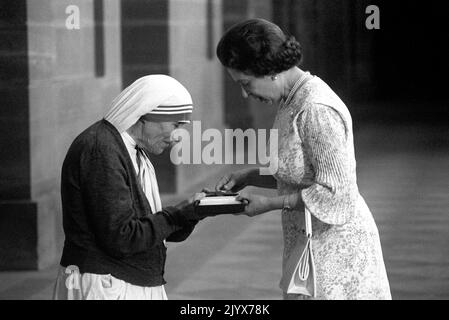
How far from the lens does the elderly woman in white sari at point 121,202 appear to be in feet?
11.6

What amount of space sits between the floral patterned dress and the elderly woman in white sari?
1.26 feet

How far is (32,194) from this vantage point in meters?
8.34

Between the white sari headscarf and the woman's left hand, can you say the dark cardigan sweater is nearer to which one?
the white sari headscarf

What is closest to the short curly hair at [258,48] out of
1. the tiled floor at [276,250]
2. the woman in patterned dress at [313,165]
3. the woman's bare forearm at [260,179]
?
the woman in patterned dress at [313,165]

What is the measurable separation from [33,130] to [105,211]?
16.1 feet

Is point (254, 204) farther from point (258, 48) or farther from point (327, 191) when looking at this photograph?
point (258, 48)

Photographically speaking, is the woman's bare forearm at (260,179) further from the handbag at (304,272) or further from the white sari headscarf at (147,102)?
the white sari headscarf at (147,102)

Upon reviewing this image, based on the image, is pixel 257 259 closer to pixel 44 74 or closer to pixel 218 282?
pixel 218 282

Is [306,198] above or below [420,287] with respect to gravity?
above

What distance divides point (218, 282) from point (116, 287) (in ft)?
14.7

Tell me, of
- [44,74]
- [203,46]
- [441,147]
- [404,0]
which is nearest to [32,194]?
[44,74]

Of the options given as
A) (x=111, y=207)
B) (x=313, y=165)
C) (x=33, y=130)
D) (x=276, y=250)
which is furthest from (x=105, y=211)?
(x=276, y=250)

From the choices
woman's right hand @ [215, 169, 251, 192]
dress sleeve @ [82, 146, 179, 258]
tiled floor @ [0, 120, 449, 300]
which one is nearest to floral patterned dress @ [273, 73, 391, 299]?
woman's right hand @ [215, 169, 251, 192]

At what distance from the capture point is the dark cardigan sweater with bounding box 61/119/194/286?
3.54 meters
